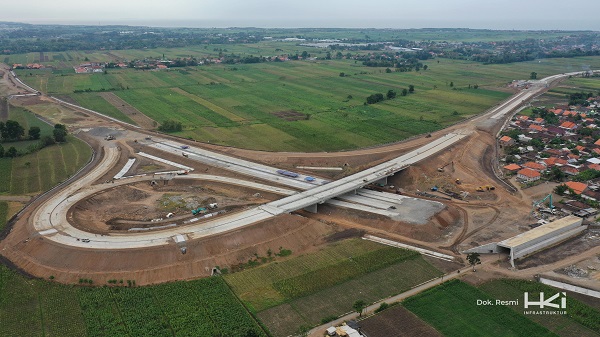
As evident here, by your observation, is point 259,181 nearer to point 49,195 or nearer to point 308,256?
point 308,256

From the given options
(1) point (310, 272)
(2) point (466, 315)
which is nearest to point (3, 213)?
(1) point (310, 272)

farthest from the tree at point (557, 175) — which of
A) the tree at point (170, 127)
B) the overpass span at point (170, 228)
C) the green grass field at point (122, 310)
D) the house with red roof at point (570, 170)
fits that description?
the tree at point (170, 127)

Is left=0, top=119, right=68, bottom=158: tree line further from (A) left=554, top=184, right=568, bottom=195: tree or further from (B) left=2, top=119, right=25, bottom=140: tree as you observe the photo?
(A) left=554, top=184, right=568, bottom=195: tree

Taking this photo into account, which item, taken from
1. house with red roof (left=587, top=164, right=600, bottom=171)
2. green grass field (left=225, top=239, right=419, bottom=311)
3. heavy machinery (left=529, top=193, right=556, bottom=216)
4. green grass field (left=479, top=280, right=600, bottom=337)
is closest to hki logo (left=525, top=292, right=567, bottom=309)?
green grass field (left=479, top=280, right=600, bottom=337)

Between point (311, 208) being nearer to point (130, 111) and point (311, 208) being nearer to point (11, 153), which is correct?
point (11, 153)

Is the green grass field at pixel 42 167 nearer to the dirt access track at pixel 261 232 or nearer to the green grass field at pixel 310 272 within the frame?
the dirt access track at pixel 261 232

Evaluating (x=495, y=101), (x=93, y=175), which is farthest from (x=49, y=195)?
(x=495, y=101)
